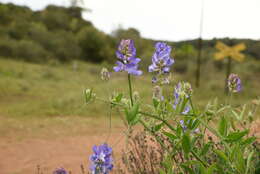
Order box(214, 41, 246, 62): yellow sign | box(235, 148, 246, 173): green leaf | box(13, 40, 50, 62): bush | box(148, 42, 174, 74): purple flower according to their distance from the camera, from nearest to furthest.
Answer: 1. box(235, 148, 246, 173): green leaf
2. box(148, 42, 174, 74): purple flower
3. box(214, 41, 246, 62): yellow sign
4. box(13, 40, 50, 62): bush

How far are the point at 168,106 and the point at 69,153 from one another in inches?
109

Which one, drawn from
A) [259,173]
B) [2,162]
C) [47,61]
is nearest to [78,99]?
[2,162]

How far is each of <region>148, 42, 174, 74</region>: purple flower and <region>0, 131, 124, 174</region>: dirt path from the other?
1.42m

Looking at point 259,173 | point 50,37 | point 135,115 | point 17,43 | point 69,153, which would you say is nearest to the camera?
point 135,115

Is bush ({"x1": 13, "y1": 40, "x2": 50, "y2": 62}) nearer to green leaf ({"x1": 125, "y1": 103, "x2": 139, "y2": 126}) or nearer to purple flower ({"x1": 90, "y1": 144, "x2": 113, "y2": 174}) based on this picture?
purple flower ({"x1": 90, "y1": 144, "x2": 113, "y2": 174})

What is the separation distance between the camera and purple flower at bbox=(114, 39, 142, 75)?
1.09m

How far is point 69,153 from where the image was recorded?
3.62 m

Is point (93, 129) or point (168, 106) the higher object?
point (168, 106)

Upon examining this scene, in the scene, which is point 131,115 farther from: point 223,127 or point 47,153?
point 47,153

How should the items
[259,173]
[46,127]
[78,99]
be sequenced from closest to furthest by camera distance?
[259,173], [46,127], [78,99]

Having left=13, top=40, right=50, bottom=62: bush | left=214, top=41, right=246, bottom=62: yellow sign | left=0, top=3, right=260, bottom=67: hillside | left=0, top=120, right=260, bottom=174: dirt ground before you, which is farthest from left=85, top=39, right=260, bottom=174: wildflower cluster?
left=13, top=40, right=50, bottom=62: bush

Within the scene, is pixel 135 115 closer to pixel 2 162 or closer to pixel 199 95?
pixel 2 162

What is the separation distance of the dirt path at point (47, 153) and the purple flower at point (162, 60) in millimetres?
1415

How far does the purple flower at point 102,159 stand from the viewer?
3.98ft
